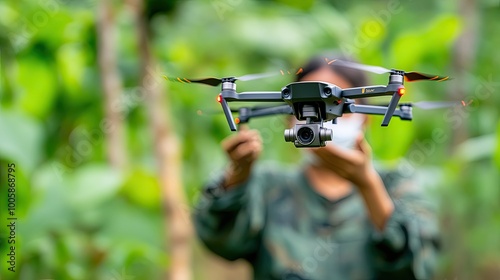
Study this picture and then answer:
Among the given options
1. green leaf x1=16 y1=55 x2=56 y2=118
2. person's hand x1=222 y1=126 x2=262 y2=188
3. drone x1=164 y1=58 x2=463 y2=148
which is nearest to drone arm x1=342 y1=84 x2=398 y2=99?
drone x1=164 y1=58 x2=463 y2=148

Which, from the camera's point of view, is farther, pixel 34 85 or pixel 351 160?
pixel 34 85

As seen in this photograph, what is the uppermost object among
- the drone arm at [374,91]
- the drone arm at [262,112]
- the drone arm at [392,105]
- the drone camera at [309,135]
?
the drone arm at [262,112]

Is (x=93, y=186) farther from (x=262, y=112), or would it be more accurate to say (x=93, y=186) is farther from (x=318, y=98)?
(x=318, y=98)

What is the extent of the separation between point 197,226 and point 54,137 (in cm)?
52

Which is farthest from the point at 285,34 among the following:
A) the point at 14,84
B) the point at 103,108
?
the point at 14,84

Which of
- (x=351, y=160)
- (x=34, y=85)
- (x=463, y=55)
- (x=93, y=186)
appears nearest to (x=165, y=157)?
(x=93, y=186)

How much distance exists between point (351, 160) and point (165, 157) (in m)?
0.55

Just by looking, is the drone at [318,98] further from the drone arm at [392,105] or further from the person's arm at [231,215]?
the person's arm at [231,215]

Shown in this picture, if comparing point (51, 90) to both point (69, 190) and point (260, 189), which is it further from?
point (260, 189)

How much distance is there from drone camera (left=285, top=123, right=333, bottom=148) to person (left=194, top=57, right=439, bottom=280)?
22.5 inches

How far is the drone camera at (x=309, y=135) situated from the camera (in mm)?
582

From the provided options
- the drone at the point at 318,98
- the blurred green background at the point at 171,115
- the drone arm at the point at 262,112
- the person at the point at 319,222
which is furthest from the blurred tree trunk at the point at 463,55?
the drone at the point at 318,98

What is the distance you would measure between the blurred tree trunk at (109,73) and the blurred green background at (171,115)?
2 cm

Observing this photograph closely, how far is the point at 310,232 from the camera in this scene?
131 centimetres
